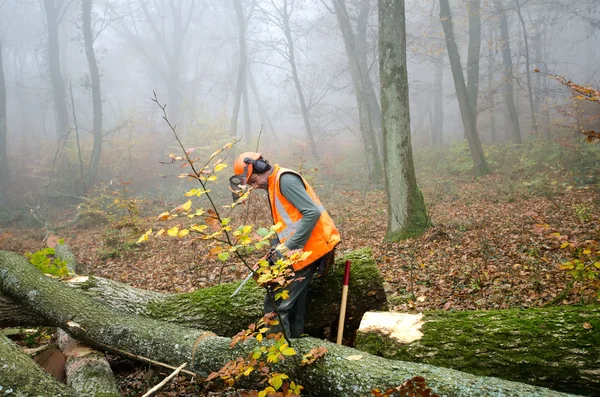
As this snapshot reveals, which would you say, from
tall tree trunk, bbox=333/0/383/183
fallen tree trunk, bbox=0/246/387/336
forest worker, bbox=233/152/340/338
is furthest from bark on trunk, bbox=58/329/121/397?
tall tree trunk, bbox=333/0/383/183

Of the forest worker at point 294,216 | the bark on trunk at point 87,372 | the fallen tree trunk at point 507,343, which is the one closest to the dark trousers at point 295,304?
the forest worker at point 294,216

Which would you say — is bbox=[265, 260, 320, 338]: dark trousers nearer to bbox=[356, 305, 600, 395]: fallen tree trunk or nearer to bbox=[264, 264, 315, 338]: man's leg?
bbox=[264, 264, 315, 338]: man's leg

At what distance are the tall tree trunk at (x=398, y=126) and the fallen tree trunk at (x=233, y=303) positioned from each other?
11.5 feet

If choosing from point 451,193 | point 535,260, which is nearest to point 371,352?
point 535,260

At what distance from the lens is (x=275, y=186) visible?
3.64 metres

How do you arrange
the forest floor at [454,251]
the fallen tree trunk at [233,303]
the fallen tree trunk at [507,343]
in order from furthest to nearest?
the forest floor at [454,251] < the fallen tree trunk at [233,303] < the fallen tree trunk at [507,343]

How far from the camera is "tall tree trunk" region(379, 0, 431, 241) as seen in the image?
7.65 metres

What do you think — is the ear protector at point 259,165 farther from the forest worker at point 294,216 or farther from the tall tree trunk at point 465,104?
the tall tree trunk at point 465,104

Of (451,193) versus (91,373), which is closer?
(91,373)

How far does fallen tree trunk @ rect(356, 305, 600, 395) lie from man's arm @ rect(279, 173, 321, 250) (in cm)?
111

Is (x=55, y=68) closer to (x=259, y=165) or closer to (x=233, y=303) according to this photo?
(x=233, y=303)

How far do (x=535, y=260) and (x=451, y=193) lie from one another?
728 cm

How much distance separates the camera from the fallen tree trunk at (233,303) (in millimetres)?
4195

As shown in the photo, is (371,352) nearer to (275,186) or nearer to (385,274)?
(275,186)
